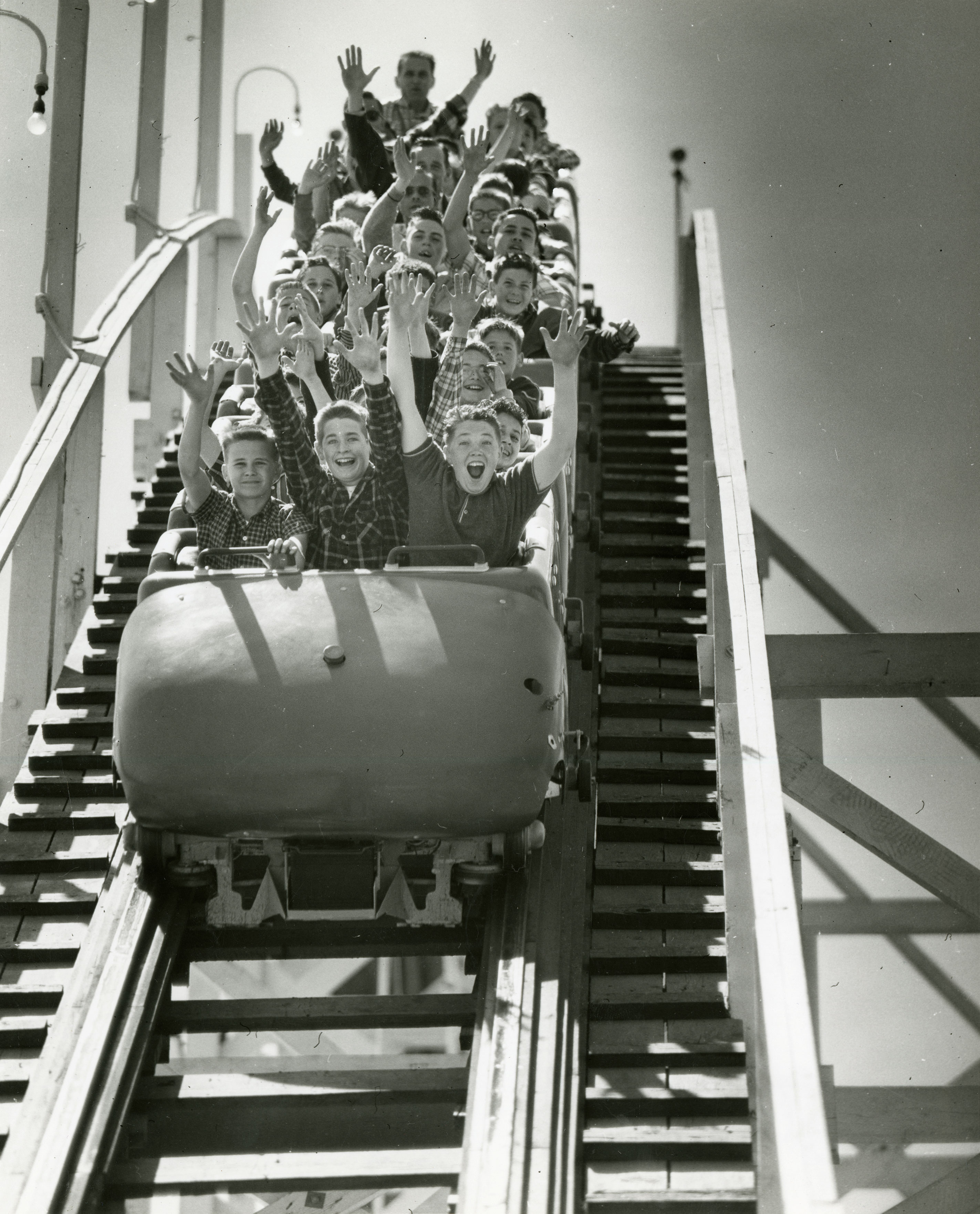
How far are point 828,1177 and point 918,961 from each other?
7.00 m

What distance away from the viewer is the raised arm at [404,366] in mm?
4727

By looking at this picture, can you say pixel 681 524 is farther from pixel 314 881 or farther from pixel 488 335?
pixel 314 881

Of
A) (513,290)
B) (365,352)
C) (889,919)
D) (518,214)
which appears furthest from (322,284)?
(889,919)

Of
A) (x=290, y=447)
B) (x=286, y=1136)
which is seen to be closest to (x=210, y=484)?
(x=290, y=447)

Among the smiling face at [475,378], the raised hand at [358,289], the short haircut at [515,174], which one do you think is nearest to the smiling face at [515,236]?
the raised hand at [358,289]

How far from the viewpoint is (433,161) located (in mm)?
8461

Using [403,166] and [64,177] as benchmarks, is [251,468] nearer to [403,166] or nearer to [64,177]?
[64,177]

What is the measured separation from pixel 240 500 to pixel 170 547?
258 millimetres

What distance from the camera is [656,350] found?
33.2 ft

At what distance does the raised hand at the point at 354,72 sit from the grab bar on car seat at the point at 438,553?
191 inches

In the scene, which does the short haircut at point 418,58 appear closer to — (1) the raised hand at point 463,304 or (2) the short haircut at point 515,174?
(2) the short haircut at point 515,174

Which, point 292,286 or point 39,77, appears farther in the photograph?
point 39,77

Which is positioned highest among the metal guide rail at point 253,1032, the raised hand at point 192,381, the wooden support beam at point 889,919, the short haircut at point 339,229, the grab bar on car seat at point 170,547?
the short haircut at point 339,229

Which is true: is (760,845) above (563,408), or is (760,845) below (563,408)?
below
